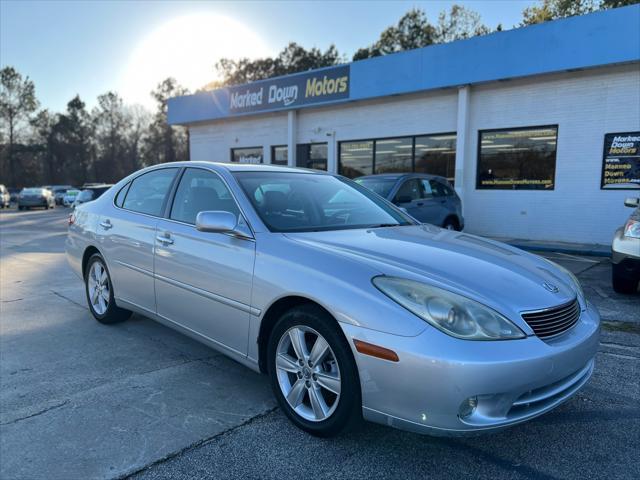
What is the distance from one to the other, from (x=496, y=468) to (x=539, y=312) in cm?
82

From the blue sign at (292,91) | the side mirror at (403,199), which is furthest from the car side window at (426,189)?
the blue sign at (292,91)

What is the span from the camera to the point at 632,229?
5715 millimetres

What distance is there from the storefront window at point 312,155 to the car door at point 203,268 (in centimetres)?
1366

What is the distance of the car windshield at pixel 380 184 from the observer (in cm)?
905

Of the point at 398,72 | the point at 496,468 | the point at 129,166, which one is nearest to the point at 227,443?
the point at 496,468

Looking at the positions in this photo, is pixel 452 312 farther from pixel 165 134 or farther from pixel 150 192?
pixel 165 134

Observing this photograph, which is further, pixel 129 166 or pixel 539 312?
pixel 129 166

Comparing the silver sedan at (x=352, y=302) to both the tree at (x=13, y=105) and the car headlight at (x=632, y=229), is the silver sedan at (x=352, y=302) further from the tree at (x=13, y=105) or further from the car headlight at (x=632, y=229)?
the tree at (x=13, y=105)

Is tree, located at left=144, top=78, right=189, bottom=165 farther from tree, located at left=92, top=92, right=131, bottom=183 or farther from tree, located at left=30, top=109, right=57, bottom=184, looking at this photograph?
tree, located at left=30, top=109, right=57, bottom=184

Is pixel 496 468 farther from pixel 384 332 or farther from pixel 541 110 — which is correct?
pixel 541 110

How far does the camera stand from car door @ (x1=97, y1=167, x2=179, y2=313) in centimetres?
392

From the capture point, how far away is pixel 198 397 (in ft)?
10.4

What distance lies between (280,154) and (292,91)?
109 inches

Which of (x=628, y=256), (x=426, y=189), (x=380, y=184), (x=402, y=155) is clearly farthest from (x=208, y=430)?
(x=402, y=155)
